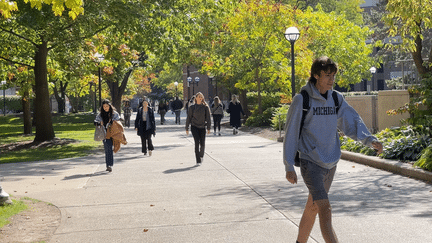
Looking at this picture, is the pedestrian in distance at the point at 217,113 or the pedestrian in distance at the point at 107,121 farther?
the pedestrian in distance at the point at 217,113

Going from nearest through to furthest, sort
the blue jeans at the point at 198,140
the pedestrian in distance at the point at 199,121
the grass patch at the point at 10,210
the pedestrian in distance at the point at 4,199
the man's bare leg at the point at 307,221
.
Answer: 1. the man's bare leg at the point at 307,221
2. the grass patch at the point at 10,210
3. the pedestrian in distance at the point at 4,199
4. the blue jeans at the point at 198,140
5. the pedestrian in distance at the point at 199,121

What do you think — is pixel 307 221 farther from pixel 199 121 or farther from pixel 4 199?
pixel 199 121

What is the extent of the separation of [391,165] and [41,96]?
14.2 meters

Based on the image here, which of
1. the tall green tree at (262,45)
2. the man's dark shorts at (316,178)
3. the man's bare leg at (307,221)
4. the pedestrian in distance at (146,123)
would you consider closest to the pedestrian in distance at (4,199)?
the man's bare leg at (307,221)

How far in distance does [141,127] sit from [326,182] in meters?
12.3

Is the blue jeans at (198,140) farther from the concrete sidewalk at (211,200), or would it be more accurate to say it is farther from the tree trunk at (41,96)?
the tree trunk at (41,96)

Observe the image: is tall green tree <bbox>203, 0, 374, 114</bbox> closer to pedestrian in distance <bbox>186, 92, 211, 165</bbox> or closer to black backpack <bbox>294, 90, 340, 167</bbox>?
pedestrian in distance <bbox>186, 92, 211, 165</bbox>

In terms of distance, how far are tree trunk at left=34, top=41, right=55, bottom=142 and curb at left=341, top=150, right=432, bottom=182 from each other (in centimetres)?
1206

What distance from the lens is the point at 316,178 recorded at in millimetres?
4867

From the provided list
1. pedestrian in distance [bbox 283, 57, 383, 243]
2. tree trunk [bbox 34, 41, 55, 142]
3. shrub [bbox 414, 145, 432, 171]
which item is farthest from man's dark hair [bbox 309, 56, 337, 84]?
tree trunk [bbox 34, 41, 55, 142]

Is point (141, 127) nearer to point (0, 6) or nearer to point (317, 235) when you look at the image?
point (0, 6)

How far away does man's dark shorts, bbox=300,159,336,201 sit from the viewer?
15.8 ft

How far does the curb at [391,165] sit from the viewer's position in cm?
1052

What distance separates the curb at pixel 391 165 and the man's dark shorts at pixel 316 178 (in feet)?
19.3
